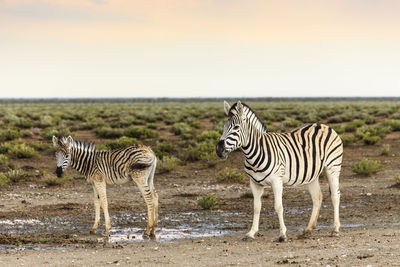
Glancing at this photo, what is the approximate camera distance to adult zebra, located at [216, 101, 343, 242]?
10.2m

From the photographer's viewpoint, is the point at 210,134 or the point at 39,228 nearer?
the point at 39,228

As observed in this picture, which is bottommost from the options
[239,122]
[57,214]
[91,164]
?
[57,214]

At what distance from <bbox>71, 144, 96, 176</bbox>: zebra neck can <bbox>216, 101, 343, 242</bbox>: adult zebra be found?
133 inches

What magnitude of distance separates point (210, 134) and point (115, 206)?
15034 mm

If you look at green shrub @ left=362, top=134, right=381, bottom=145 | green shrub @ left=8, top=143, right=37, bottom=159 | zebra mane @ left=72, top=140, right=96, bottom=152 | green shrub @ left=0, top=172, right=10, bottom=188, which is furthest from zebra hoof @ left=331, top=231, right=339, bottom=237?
green shrub @ left=362, top=134, right=381, bottom=145

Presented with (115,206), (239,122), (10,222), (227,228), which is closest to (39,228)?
(10,222)

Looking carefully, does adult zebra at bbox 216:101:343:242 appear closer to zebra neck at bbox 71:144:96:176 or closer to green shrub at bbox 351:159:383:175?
zebra neck at bbox 71:144:96:176

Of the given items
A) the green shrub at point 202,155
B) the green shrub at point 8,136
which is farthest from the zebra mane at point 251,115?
the green shrub at point 8,136

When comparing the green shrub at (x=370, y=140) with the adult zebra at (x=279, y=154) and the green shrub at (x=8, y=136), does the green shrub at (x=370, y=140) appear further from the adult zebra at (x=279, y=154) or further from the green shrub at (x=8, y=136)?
the green shrub at (x=8, y=136)

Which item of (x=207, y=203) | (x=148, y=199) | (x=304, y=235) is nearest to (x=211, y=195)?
(x=207, y=203)

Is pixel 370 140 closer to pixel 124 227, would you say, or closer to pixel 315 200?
pixel 315 200

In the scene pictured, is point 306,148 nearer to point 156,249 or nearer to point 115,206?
point 156,249

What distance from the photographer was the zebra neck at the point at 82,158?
11812mm

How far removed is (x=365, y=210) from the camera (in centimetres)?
1358
